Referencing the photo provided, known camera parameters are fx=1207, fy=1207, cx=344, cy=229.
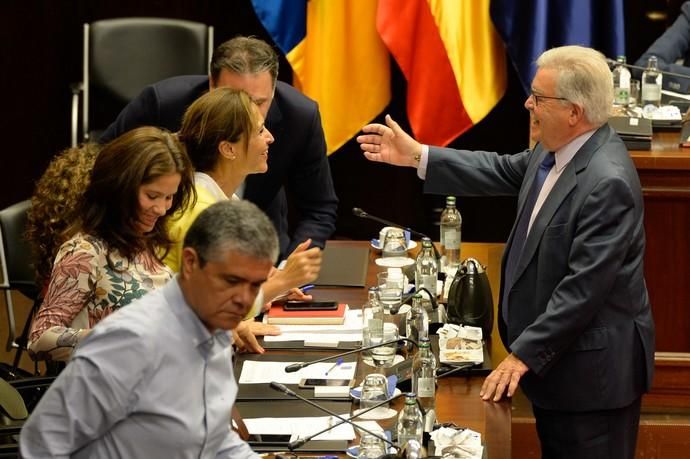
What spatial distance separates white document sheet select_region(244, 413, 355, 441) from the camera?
303 cm

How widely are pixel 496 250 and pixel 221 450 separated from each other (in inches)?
106

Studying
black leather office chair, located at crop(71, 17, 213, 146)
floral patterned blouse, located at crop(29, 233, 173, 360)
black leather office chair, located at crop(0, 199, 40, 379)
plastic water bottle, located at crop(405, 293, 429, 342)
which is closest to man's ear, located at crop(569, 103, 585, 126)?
plastic water bottle, located at crop(405, 293, 429, 342)

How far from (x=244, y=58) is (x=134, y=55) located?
2.41 metres

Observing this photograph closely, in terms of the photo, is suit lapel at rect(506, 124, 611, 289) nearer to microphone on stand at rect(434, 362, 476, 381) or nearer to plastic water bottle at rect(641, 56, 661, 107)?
microphone on stand at rect(434, 362, 476, 381)

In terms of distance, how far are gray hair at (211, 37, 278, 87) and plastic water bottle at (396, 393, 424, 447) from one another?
5.49 ft

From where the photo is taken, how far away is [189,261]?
218 centimetres

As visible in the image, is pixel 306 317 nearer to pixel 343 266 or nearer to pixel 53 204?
pixel 343 266

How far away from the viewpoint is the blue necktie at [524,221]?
3730 millimetres

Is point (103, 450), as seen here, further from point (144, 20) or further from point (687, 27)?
point (687, 27)

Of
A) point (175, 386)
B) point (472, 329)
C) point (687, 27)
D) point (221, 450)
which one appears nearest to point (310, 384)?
point (472, 329)

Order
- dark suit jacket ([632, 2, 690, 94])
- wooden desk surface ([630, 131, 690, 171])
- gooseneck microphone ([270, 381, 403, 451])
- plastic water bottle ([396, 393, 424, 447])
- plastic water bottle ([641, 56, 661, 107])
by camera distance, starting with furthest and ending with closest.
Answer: dark suit jacket ([632, 2, 690, 94]) → plastic water bottle ([641, 56, 661, 107]) → wooden desk surface ([630, 131, 690, 171]) → plastic water bottle ([396, 393, 424, 447]) → gooseneck microphone ([270, 381, 403, 451])

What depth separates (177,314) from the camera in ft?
7.21

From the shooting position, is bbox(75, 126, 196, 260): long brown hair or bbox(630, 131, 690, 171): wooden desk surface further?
bbox(630, 131, 690, 171): wooden desk surface

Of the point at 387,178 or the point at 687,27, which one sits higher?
the point at 687,27
